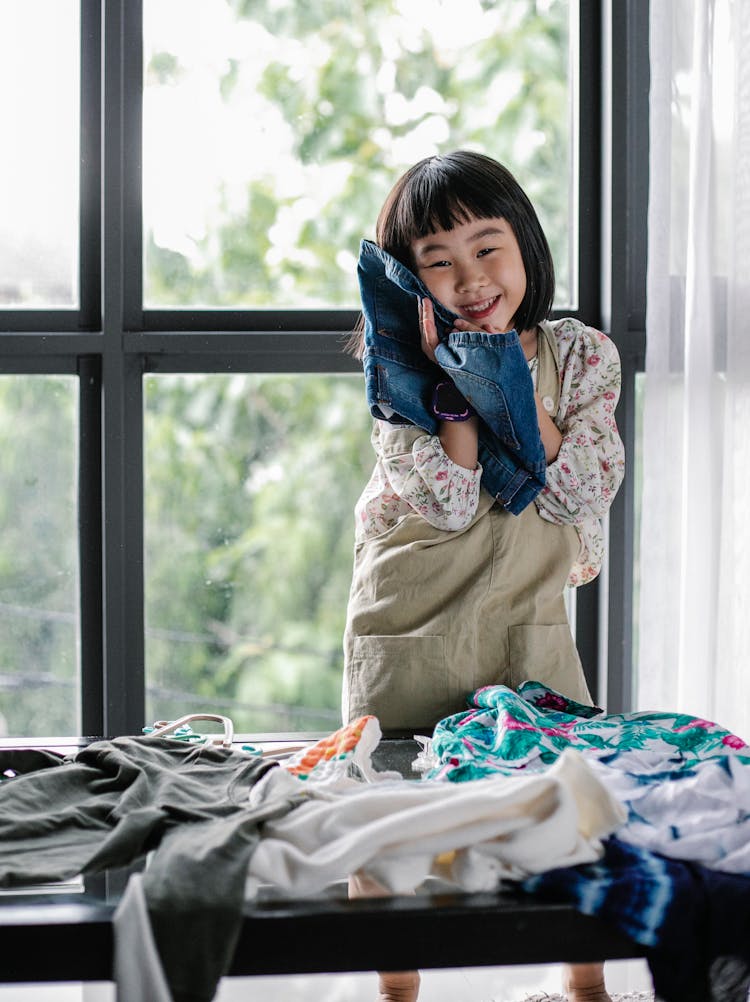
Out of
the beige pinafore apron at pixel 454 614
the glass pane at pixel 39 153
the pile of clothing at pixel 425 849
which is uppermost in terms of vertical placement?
the glass pane at pixel 39 153

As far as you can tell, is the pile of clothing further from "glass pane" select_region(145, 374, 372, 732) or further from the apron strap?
"glass pane" select_region(145, 374, 372, 732)

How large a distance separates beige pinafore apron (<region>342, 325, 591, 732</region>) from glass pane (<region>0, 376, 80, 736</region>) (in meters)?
0.68

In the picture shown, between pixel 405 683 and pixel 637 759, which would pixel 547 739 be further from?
pixel 405 683

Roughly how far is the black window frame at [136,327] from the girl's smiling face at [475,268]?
19.7 inches

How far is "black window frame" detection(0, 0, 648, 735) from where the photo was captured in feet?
5.64

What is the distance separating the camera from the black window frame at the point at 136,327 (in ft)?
5.64

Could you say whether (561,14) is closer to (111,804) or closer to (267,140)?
(267,140)

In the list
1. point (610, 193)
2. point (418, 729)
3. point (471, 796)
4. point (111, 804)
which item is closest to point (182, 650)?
point (418, 729)

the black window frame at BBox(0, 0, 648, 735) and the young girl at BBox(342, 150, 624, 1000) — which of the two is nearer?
the young girl at BBox(342, 150, 624, 1000)

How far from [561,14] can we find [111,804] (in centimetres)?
154

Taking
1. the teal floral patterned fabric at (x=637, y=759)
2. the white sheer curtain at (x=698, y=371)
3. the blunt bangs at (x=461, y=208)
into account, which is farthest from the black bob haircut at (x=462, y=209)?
the teal floral patterned fabric at (x=637, y=759)

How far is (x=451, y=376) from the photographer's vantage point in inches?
48.0

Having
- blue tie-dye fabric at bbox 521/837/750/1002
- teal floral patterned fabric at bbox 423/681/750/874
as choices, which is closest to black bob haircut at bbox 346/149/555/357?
teal floral patterned fabric at bbox 423/681/750/874

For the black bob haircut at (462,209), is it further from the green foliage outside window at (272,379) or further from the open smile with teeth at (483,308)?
the green foliage outside window at (272,379)
